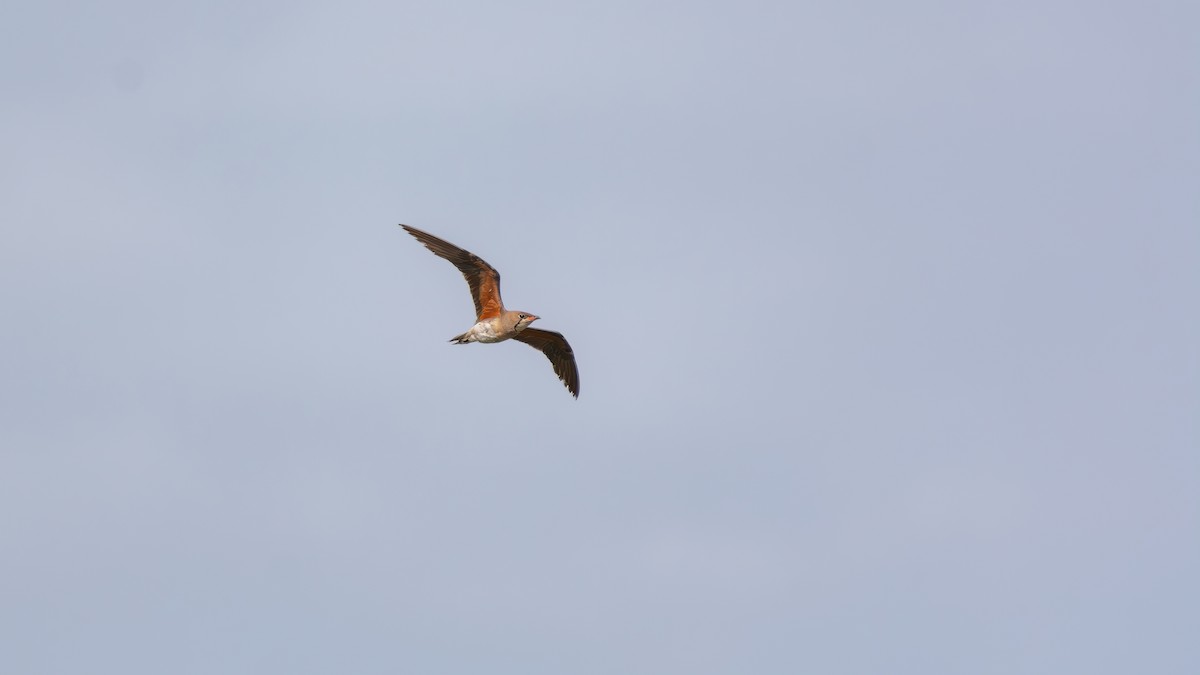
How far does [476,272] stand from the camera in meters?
38.4

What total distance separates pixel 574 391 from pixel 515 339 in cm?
218

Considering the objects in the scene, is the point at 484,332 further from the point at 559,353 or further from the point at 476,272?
the point at 559,353

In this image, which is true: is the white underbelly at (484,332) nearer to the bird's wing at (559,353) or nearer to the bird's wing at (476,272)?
the bird's wing at (476,272)

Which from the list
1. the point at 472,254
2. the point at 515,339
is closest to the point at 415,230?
the point at 472,254

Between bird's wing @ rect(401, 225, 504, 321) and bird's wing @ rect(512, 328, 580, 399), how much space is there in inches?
67.5

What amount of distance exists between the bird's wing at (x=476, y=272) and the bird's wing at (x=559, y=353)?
1.71m

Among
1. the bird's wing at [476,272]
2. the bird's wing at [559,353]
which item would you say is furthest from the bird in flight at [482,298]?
the bird's wing at [559,353]

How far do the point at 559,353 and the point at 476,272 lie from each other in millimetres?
3971

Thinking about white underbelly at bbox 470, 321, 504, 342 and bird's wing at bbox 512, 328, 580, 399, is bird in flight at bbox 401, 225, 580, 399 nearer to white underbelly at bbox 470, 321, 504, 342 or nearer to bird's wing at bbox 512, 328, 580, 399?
white underbelly at bbox 470, 321, 504, 342

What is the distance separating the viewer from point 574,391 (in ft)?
136

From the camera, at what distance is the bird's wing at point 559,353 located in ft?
Result: 133

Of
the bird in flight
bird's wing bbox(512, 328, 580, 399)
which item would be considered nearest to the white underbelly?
the bird in flight

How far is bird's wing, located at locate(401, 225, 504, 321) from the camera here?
125ft

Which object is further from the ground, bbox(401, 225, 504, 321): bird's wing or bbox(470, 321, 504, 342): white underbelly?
bbox(401, 225, 504, 321): bird's wing
